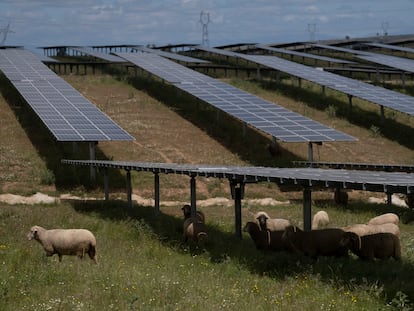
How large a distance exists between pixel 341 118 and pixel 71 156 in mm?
20914

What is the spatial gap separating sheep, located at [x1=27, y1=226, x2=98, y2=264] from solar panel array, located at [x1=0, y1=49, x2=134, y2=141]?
46.9 ft

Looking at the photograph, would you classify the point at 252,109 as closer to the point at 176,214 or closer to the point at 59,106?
the point at 59,106

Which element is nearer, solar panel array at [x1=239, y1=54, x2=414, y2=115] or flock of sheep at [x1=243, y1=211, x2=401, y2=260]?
flock of sheep at [x1=243, y1=211, x2=401, y2=260]

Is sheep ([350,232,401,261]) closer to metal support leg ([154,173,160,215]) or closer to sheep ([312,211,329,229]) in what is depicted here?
sheep ([312,211,329,229])

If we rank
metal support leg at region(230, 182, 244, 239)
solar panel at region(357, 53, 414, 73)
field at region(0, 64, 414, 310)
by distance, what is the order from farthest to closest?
solar panel at region(357, 53, 414, 73), metal support leg at region(230, 182, 244, 239), field at region(0, 64, 414, 310)

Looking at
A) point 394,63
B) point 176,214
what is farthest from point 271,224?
point 394,63

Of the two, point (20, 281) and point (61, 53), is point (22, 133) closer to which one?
point (20, 281)

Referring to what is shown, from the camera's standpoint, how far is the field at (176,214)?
14.6m

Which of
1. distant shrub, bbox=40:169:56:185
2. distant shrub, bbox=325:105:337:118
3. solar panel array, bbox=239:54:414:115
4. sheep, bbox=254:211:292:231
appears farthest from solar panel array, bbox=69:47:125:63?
sheep, bbox=254:211:292:231

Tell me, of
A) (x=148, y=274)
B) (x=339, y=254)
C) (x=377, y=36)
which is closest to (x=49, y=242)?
(x=148, y=274)

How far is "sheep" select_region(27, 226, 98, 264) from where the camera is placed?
1941 centimetres

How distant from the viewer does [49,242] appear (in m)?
19.8

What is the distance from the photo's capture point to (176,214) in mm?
29578

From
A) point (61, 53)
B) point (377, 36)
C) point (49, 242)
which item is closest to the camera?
point (49, 242)
